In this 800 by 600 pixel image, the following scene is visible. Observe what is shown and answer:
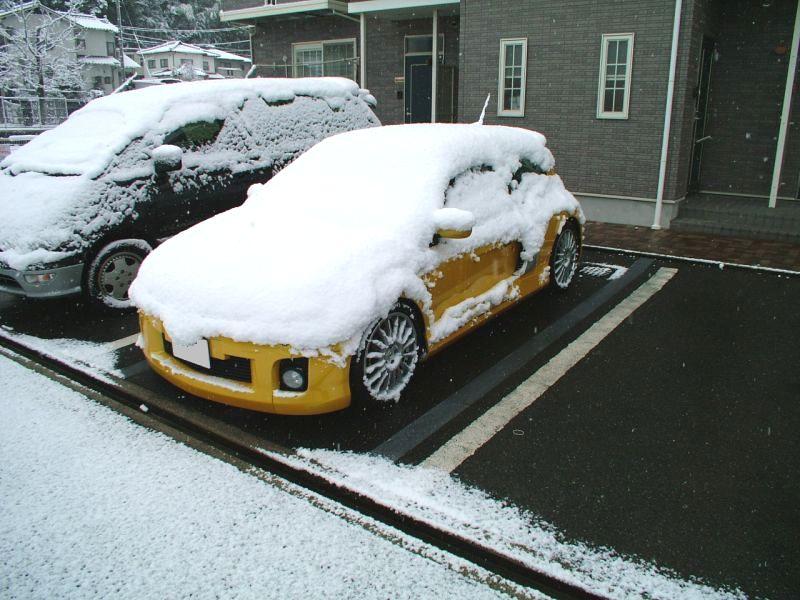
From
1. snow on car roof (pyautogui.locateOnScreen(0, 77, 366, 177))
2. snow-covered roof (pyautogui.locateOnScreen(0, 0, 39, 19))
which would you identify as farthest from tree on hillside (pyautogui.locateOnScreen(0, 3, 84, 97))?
snow on car roof (pyautogui.locateOnScreen(0, 77, 366, 177))

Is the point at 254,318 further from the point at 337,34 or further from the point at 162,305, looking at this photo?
the point at 337,34

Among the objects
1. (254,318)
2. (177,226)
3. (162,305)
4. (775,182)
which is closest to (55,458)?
(162,305)

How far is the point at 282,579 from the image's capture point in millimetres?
2551

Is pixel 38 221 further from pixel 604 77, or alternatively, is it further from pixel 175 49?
pixel 175 49

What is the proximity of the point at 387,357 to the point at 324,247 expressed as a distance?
2.59 ft

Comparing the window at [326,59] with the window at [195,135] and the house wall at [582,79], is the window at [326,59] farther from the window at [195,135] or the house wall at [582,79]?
the window at [195,135]

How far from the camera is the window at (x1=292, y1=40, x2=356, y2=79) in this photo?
49.9 feet

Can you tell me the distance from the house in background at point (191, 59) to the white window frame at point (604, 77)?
46.8m

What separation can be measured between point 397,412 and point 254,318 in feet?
3.48

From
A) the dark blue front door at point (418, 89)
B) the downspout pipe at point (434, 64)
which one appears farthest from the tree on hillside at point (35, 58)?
the downspout pipe at point (434, 64)

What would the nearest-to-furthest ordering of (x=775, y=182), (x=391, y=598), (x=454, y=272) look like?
(x=391, y=598) → (x=454, y=272) → (x=775, y=182)

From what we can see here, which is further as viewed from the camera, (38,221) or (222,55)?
(222,55)

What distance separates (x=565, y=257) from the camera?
19.6 feet

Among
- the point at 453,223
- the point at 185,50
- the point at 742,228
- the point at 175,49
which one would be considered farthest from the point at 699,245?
the point at 185,50
